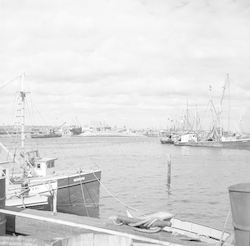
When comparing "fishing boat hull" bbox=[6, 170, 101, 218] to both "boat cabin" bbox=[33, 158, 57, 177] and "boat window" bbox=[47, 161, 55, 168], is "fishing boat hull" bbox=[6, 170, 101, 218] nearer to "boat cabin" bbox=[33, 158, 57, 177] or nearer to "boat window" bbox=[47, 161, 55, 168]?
"boat cabin" bbox=[33, 158, 57, 177]

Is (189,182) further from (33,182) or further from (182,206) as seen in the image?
(33,182)

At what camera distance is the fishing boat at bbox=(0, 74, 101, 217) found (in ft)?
69.0

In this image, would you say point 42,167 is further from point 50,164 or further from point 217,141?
point 217,141

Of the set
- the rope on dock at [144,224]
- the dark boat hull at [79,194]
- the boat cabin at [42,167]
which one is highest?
the rope on dock at [144,224]

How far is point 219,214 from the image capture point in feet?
85.1

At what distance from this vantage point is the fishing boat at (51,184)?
2103 cm

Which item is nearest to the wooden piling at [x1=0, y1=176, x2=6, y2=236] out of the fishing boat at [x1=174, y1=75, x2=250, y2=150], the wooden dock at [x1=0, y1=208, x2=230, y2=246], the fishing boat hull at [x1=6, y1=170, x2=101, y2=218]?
the wooden dock at [x1=0, y1=208, x2=230, y2=246]

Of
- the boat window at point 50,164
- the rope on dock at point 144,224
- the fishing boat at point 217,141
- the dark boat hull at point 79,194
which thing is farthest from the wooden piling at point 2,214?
the fishing boat at point 217,141

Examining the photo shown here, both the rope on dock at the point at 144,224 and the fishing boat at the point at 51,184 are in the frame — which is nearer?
the rope on dock at the point at 144,224

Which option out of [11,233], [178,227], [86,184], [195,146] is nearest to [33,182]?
[86,184]

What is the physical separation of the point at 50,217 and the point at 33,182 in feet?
44.1

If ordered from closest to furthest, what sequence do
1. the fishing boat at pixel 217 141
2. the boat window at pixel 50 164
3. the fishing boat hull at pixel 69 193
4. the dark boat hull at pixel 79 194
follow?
the fishing boat hull at pixel 69 193, the dark boat hull at pixel 79 194, the boat window at pixel 50 164, the fishing boat at pixel 217 141

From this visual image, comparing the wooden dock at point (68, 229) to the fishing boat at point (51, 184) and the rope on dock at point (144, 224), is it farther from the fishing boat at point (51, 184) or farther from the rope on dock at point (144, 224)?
the fishing boat at point (51, 184)

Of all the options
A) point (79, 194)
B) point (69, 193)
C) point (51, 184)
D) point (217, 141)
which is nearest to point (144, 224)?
point (51, 184)
